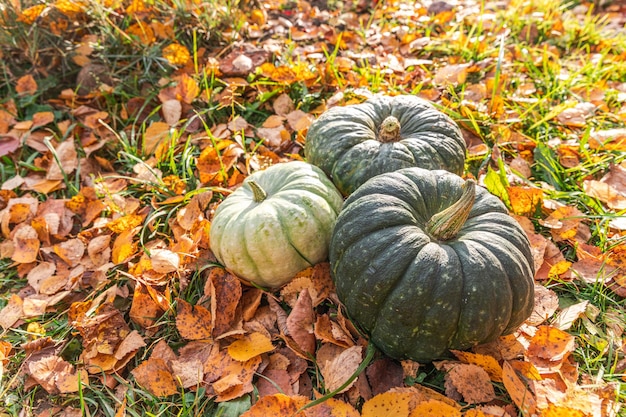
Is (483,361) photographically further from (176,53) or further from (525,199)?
(176,53)

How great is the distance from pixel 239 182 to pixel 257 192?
29.5 inches

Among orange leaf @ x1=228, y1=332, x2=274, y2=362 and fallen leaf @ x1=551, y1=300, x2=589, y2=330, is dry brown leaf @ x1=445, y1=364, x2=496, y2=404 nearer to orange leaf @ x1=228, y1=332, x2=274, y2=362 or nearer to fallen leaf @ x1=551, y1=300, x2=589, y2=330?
fallen leaf @ x1=551, y1=300, x2=589, y2=330

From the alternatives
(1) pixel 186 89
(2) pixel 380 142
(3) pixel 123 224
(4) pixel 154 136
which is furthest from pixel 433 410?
(1) pixel 186 89

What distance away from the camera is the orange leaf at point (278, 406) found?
78.5 inches

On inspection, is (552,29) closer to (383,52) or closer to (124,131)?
(383,52)

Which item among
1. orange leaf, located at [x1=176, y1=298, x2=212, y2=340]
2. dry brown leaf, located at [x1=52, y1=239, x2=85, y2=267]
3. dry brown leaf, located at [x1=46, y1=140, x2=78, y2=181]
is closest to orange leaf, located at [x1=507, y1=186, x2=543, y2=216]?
orange leaf, located at [x1=176, y1=298, x2=212, y2=340]

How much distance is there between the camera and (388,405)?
6.42ft

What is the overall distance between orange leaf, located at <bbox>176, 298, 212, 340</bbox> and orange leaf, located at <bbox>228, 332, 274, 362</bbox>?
0.17 metres

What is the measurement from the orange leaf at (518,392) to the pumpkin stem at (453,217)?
0.62 meters

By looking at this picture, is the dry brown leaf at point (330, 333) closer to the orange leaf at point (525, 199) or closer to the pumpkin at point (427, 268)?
the pumpkin at point (427, 268)

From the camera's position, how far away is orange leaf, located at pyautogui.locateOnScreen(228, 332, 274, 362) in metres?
2.27

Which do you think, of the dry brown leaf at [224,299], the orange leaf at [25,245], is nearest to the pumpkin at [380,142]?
the dry brown leaf at [224,299]

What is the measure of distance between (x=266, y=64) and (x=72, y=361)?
102 inches

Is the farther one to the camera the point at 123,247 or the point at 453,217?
the point at 123,247
